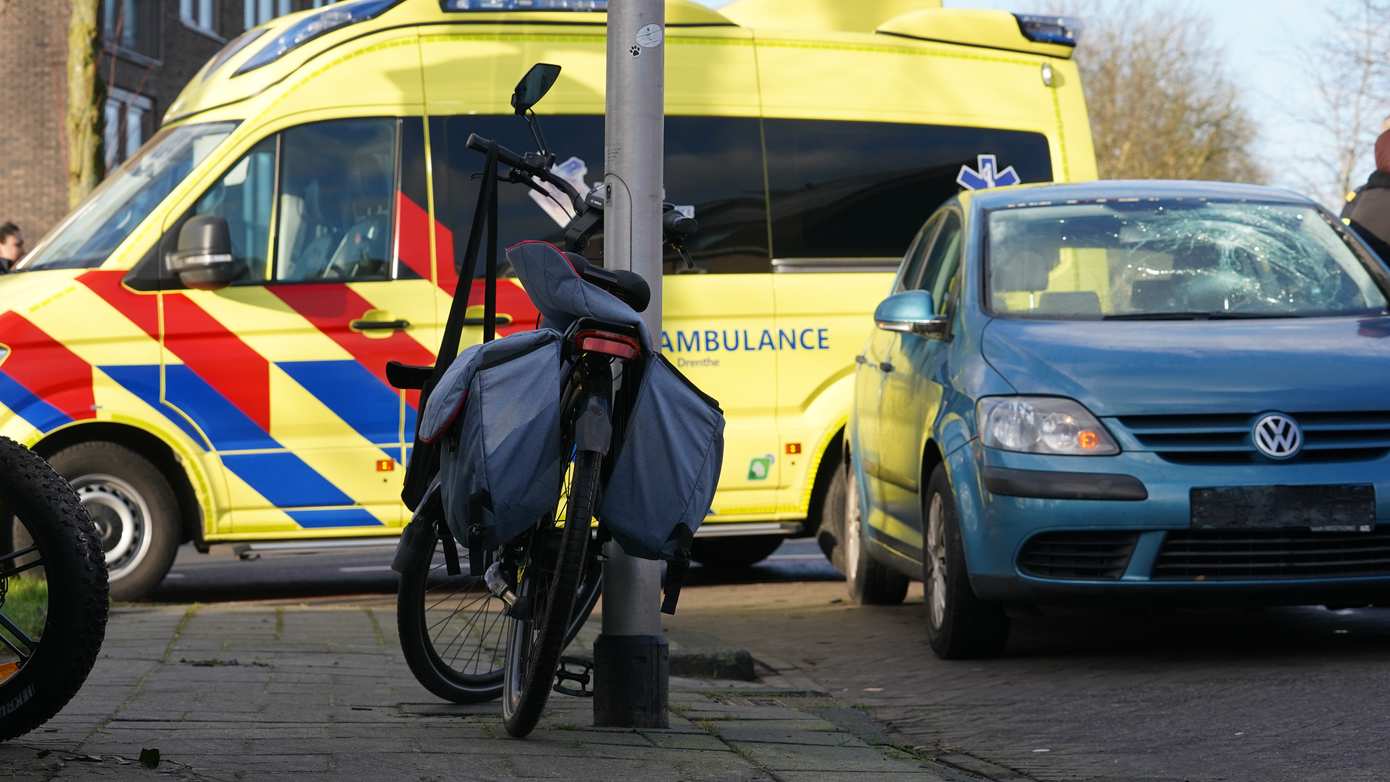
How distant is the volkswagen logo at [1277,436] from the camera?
21.3ft

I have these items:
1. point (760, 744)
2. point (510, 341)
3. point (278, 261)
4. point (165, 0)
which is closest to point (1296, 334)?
point (760, 744)

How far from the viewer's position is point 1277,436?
6.52 metres

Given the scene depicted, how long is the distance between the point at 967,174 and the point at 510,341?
644 cm

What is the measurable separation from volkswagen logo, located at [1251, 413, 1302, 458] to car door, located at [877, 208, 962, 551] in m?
1.22

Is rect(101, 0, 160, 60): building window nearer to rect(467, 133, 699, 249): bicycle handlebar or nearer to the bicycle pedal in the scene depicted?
rect(467, 133, 699, 249): bicycle handlebar

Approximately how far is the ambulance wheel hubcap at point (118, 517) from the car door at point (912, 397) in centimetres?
344

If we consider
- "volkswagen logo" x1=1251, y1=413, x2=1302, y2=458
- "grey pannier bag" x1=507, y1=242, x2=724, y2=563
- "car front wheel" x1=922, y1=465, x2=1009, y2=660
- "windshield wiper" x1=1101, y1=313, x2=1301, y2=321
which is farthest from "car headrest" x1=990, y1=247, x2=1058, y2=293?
"grey pannier bag" x1=507, y1=242, x2=724, y2=563

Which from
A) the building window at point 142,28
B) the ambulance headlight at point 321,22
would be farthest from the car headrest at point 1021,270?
the building window at point 142,28

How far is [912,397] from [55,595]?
4261 mm

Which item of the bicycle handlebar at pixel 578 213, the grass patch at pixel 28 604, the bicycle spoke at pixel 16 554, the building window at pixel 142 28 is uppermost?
the building window at pixel 142 28

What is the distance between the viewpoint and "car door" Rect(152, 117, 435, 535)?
950cm

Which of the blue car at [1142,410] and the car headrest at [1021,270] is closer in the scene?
the blue car at [1142,410]

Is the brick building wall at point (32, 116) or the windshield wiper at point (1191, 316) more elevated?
the brick building wall at point (32, 116)

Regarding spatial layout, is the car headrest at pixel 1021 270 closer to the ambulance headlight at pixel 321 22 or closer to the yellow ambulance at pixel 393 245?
the yellow ambulance at pixel 393 245
